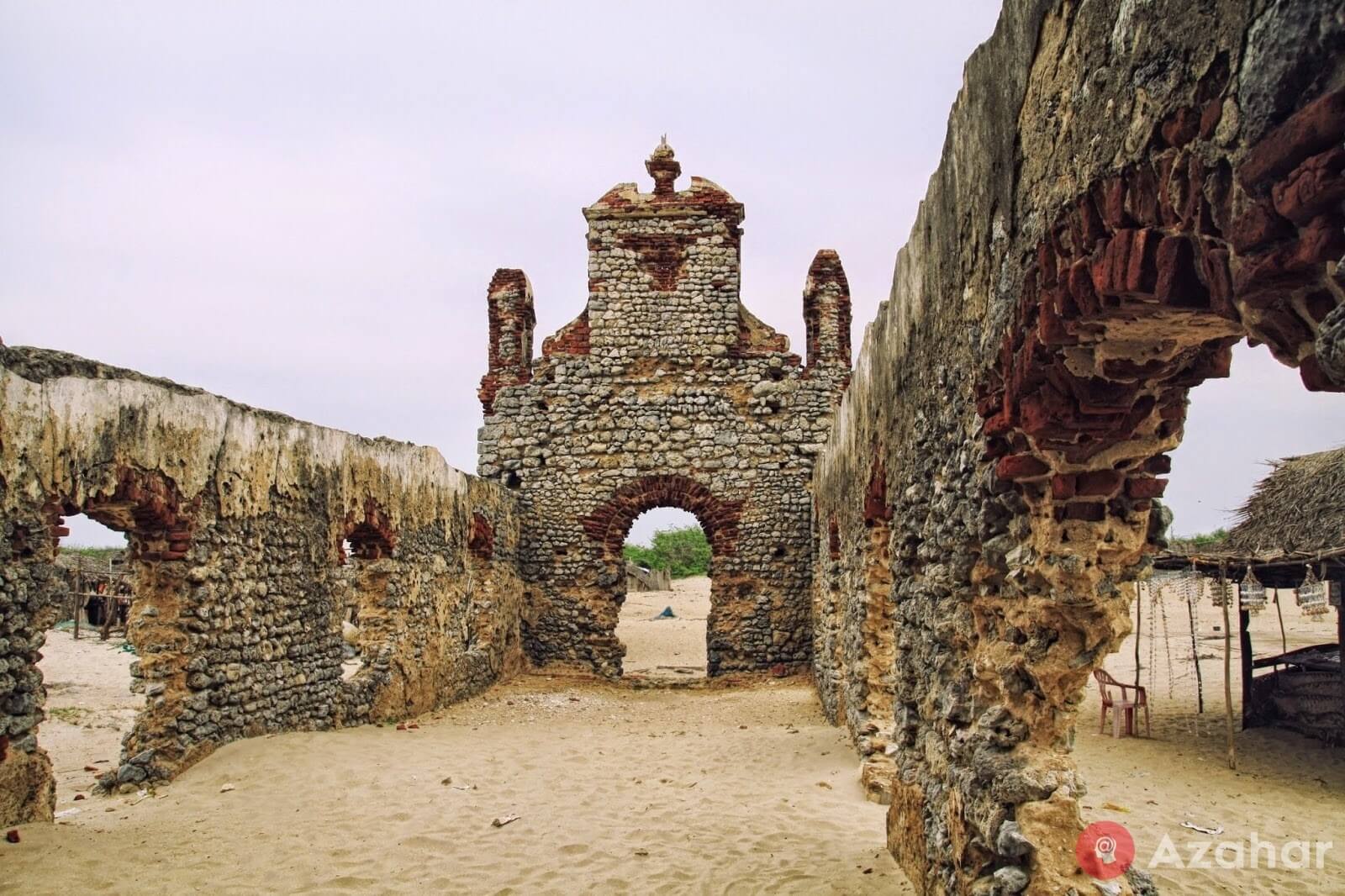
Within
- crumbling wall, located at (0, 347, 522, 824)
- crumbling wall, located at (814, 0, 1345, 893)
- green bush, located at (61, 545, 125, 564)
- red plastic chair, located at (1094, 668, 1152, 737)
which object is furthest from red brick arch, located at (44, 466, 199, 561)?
green bush, located at (61, 545, 125, 564)

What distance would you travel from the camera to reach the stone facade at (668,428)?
1502 centimetres

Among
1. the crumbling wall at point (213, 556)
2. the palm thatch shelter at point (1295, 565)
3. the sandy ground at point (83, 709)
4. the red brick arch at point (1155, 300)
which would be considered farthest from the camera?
the palm thatch shelter at point (1295, 565)

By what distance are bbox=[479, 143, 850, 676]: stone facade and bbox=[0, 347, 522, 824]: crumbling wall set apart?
358 centimetres

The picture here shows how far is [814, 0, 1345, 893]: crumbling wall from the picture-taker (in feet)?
6.13

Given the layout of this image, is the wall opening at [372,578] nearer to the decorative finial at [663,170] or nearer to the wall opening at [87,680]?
the wall opening at [87,680]

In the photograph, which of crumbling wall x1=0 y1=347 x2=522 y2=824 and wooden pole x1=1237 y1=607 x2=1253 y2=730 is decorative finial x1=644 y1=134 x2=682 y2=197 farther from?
wooden pole x1=1237 y1=607 x2=1253 y2=730

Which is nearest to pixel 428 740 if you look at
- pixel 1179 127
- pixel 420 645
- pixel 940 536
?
pixel 420 645

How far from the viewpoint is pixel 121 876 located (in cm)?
525

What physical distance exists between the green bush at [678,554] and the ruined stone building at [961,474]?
2888 cm

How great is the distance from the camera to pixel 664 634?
80.1 ft

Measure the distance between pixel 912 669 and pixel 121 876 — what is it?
4.31 m

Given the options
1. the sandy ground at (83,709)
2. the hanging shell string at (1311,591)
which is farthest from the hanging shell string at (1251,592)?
the sandy ground at (83,709)

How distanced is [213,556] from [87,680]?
8.08 m

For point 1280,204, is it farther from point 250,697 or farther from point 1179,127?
point 250,697
